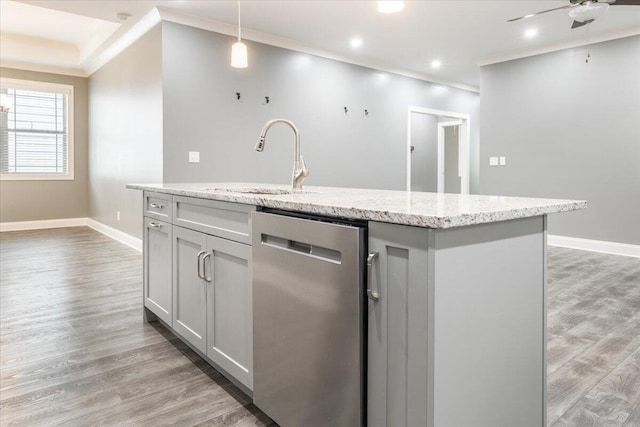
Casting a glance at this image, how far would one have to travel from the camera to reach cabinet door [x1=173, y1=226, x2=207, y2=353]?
203 cm

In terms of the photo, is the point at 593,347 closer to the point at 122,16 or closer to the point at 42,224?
the point at 122,16

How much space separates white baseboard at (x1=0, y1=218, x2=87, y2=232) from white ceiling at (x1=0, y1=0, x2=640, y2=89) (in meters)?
2.40

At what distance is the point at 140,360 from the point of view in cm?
221

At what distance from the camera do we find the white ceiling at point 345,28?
167 inches

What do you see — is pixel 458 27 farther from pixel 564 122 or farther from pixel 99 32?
pixel 99 32

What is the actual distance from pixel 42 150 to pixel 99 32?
2.46 metres

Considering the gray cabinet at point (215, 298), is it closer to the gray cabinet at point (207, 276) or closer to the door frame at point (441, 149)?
the gray cabinet at point (207, 276)

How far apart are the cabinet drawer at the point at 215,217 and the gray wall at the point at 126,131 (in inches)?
99.7

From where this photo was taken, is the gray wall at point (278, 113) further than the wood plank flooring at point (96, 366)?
Yes

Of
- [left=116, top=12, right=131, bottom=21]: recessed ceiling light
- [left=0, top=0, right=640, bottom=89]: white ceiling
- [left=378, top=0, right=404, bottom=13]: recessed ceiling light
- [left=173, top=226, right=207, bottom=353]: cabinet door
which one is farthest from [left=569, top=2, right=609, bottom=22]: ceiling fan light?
[left=116, top=12, right=131, bottom=21]: recessed ceiling light

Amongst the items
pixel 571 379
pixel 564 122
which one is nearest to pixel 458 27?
pixel 564 122

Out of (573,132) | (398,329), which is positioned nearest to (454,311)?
(398,329)

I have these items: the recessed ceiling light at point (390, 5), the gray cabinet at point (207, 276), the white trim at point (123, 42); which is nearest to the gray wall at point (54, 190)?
the white trim at point (123, 42)

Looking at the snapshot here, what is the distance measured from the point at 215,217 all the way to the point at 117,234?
4.62 m
